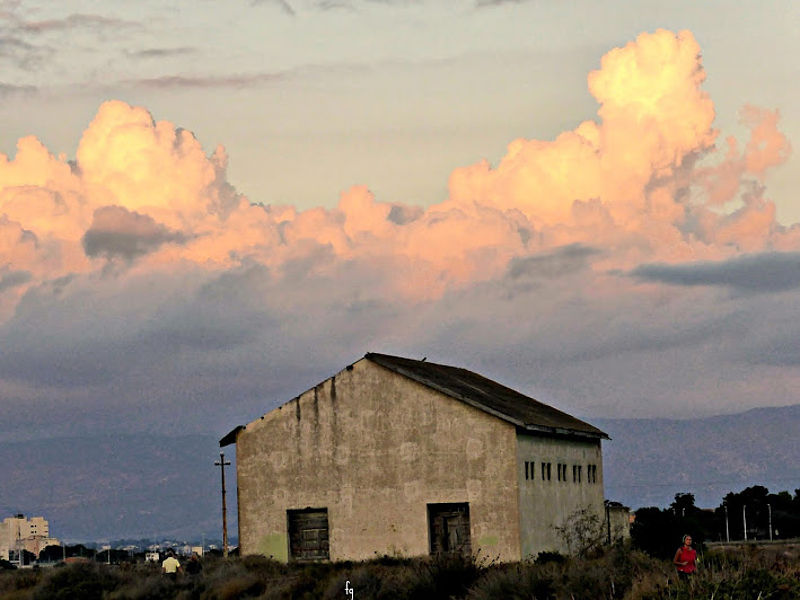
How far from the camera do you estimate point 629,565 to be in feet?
104

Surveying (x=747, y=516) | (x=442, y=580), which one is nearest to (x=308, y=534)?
(x=442, y=580)

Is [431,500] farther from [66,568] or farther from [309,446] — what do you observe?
[66,568]

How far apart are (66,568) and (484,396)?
15591 millimetres

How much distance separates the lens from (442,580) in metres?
34.9

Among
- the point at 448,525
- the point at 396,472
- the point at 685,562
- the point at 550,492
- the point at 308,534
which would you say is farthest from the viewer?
the point at 550,492

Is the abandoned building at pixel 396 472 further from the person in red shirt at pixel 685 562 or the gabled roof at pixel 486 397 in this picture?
the person in red shirt at pixel 685 562

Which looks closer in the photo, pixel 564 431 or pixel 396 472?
pixel 396 472

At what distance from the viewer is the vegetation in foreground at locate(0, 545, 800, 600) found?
2605 centimetres

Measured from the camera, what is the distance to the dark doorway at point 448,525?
4822 cm

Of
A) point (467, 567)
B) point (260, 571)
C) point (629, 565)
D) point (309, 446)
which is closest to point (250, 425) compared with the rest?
point (309, 446)

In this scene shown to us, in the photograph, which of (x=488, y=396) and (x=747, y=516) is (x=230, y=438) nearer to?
(x=488, y=396)

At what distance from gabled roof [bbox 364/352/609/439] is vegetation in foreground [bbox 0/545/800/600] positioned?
504 cm

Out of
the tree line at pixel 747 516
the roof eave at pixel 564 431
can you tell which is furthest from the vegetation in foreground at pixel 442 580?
the tree line at pixel 747 516

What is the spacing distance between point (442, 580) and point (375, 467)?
14.9 metres
